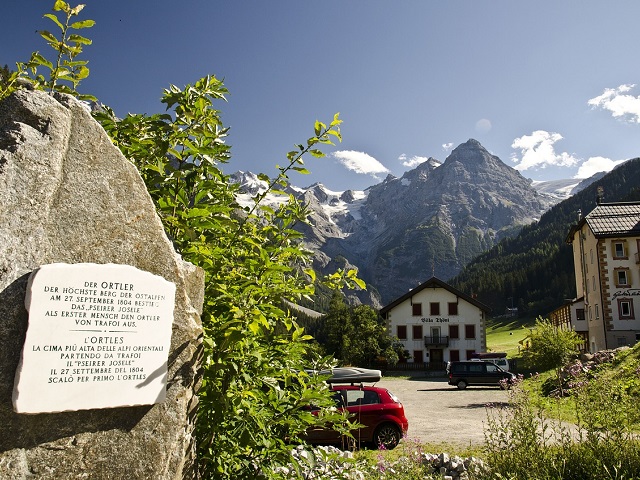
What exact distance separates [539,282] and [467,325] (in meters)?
97.1

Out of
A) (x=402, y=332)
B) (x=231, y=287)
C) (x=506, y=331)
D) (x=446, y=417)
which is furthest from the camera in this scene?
(x=506, y=331)

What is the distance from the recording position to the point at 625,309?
136ft

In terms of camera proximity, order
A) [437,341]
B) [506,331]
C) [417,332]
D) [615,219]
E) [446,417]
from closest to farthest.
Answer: [446,417], [615,219], [437,341], [417,332], [506,331]

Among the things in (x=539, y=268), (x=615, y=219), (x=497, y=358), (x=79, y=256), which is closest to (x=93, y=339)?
(x=79, y=256)

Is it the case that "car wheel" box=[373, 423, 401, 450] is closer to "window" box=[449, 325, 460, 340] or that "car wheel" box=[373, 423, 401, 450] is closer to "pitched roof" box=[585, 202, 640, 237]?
"pitched roof" box=[585, 202, 640, 237]

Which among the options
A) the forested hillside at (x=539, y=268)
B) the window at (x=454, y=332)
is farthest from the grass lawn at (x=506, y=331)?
the window at (x=454, y=332)

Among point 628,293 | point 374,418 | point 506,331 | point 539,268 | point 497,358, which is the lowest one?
point 506,331

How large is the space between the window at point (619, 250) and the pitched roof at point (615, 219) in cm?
118

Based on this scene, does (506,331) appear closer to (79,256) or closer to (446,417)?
(446,417)

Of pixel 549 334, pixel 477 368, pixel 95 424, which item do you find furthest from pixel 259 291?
pixel 477 368

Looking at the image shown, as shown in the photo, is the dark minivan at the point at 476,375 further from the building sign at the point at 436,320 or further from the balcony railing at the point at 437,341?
the building sign at the point at 436,320

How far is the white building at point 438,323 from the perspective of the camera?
2211 inches

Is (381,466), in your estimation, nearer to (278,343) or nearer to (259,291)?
(278,343)

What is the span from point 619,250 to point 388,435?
40.4 meters
